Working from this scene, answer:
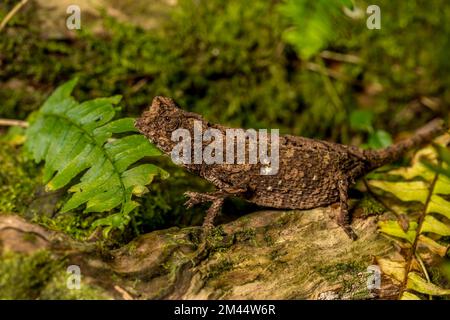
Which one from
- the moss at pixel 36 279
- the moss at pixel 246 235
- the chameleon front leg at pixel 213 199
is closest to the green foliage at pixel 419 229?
the moss at pixel 246 235

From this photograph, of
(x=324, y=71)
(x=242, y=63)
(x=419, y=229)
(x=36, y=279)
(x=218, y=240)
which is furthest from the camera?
(x=324, y=71)

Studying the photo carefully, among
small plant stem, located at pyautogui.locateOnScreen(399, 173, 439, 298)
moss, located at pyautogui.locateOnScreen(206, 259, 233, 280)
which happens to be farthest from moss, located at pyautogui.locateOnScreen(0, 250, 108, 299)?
small plant stem, located at pyautogui.locateOnScreen(399, 173, 439, 298)

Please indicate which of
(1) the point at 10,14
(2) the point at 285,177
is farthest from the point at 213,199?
(1) the point at 10,14

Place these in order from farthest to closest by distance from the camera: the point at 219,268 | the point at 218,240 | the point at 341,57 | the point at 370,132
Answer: the point at 341,57, the point at 370,132, the point at 218,240, the point at 219,268

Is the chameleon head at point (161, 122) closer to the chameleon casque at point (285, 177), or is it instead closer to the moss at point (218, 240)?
the chameleon casque at point (285, 177)

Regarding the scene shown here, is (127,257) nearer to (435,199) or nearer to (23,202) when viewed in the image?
(23,202)

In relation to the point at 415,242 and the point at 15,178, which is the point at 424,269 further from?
the point at 15,178

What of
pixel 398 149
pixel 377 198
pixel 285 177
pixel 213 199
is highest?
pixel 398 149
